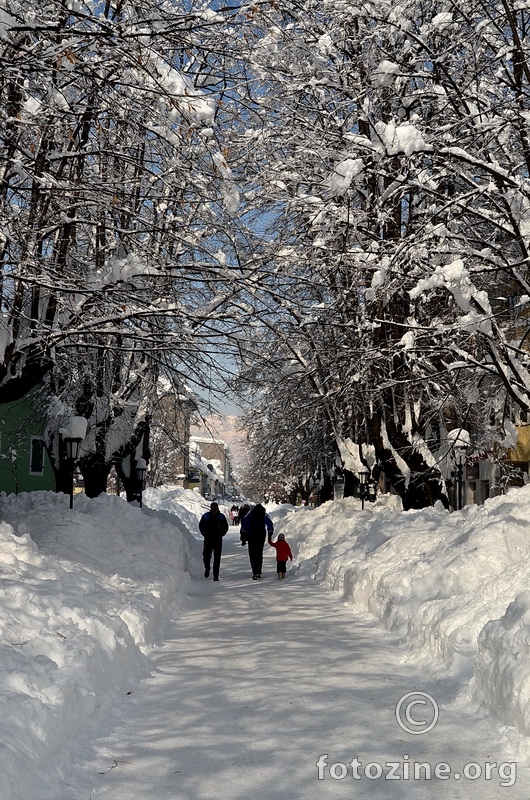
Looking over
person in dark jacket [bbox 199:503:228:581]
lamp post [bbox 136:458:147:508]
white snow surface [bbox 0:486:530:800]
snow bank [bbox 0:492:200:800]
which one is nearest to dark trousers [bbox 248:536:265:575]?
person in dark jacket [bbox 199:503:228:581]

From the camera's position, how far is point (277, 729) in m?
5.99

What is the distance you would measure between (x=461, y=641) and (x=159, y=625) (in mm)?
4477

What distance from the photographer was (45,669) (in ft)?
20.0

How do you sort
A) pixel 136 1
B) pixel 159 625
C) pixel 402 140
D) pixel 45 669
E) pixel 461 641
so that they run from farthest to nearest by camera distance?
1. pixel 159 625
2. pixel 402 140
3. pixel 136 1
4. pixel 461 641
5. pixel 45 669

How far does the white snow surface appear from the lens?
198 inches

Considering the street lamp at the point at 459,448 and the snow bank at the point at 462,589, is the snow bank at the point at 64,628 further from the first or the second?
the street lamp at the point at 459,448

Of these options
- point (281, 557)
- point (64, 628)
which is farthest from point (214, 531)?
point (64, 628)

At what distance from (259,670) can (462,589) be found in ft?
9.33

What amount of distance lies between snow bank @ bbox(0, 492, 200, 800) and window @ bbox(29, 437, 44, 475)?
19017 mm

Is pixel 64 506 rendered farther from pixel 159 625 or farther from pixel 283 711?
pixel 283 711

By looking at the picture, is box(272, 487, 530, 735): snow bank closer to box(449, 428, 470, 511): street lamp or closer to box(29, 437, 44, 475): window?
box(449, 428, 470, 511): street lamp

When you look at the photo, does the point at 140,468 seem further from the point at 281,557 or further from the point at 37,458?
the point at 281,557

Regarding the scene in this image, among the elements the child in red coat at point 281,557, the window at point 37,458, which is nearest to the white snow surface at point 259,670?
the child in red coat at point 281,557

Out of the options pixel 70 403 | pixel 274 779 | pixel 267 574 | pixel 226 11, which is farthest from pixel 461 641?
Answer: pixel 70 403
